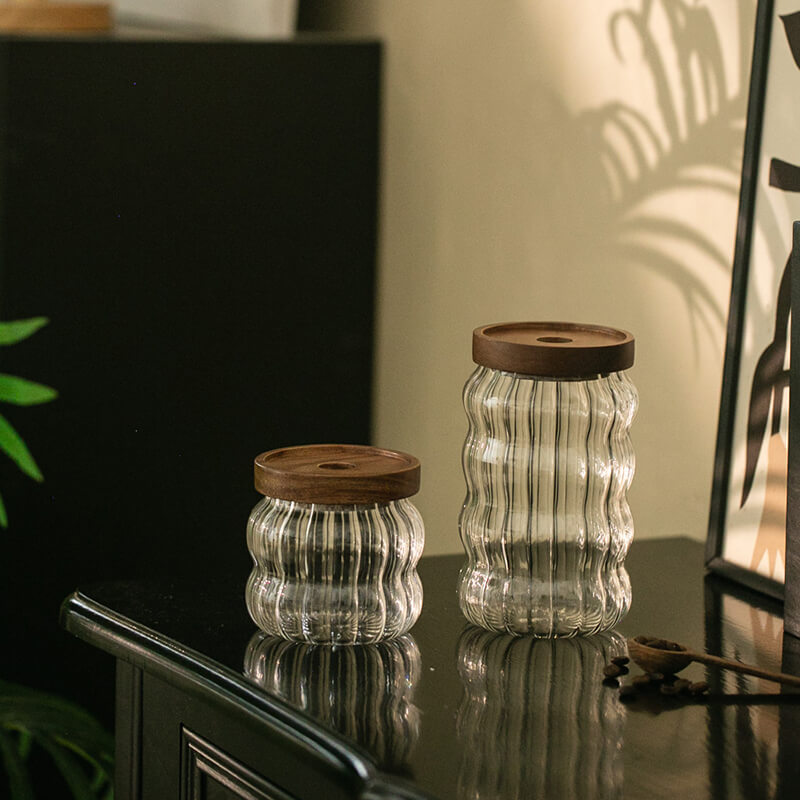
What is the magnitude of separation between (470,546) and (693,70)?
625 millimetres

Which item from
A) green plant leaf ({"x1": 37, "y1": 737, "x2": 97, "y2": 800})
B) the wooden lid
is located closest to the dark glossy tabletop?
green plant leaf ({"x1": 37, "y1": 737, "x2": 97, "y2": 800})

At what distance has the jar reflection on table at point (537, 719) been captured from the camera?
714mm

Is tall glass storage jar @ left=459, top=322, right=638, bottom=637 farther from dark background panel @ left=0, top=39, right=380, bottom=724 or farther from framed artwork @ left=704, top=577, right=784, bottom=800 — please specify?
dark background panel @ left=0, top=39, right=380, bottom=724

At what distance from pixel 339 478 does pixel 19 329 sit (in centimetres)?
103

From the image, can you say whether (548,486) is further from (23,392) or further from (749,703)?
(23,392)

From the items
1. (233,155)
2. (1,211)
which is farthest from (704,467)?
(1,211)

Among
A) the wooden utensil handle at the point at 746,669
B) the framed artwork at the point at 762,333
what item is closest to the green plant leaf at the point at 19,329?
the framed artwork at the point at 762,333

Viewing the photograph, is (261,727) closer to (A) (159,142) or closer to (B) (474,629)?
(B) (474,629)

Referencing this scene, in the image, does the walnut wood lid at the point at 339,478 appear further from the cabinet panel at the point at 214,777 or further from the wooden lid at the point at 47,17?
the wooden lid at the point at 47,17

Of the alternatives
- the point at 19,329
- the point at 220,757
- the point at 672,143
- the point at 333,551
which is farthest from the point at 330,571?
the point at 19,329

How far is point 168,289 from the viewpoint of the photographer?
1.86m

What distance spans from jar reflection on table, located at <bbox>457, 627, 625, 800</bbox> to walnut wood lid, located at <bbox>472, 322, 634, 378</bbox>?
8.1 inches

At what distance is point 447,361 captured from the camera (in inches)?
71.8

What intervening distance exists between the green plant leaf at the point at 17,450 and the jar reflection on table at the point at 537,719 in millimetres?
1050
